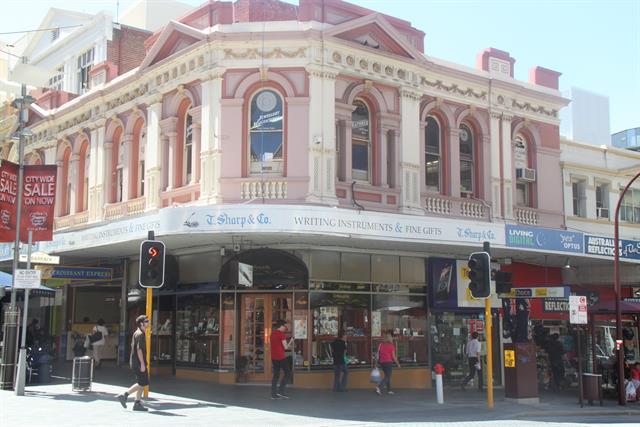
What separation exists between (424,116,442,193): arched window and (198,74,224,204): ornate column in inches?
255

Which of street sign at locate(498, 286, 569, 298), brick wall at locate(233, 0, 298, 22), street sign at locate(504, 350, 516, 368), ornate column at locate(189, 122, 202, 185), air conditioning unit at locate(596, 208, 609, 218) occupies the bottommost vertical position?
street sign at locate(504, 350, 516, 368)

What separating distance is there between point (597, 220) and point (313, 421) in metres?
16.9

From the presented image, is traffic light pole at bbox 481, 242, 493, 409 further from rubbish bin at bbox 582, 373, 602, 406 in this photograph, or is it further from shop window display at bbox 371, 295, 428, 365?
shop window display at bbox 371, 295, 428, 365

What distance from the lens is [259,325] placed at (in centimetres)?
Answer: 2045

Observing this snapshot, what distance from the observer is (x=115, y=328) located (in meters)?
27.1

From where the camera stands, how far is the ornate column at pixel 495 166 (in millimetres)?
23219

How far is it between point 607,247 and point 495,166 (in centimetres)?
411

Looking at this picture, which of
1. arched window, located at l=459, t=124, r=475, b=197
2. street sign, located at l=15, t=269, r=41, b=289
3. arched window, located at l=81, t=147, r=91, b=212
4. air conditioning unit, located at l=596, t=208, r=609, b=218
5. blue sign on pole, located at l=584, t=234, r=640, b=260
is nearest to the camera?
street sign, located at l=15, t=269, r=41, b=289

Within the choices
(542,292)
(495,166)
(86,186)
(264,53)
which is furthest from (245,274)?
(86,186)

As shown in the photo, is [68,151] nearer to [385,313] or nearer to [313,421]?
[385,313]

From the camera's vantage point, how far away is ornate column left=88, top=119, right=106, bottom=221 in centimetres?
2464

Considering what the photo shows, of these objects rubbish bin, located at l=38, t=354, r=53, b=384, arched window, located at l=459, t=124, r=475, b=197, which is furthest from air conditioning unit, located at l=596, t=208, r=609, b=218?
rubbish bin, located at l=38, t=354, r=53, b=384

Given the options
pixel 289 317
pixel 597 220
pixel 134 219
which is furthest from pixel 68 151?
pixel 597 220

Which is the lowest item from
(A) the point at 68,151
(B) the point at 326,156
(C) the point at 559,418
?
(C) the point at 559,418
